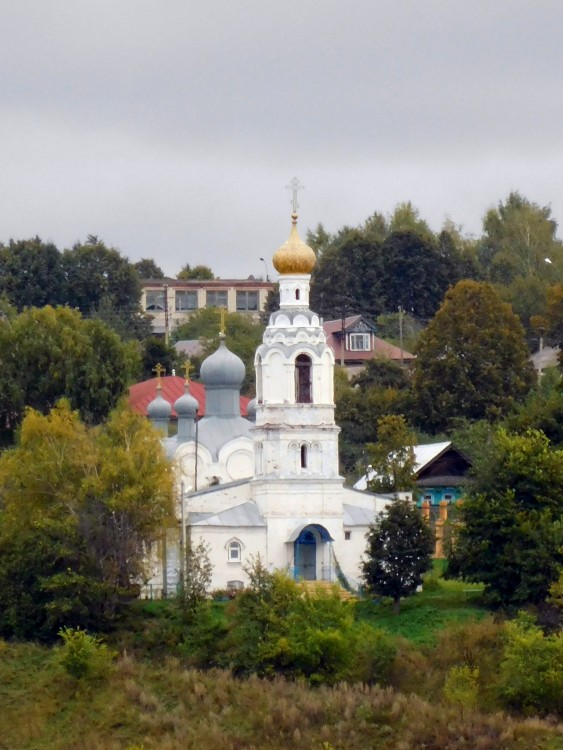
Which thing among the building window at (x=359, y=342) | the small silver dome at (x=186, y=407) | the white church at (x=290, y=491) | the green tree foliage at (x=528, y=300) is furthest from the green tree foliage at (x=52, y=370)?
the green tree foliage at (x=528, y=300)

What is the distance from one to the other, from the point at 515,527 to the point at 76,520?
816 centimetres

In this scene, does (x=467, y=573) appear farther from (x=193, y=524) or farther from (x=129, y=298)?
(x=129, y=298)

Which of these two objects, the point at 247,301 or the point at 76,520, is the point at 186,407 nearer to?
the point at 76,520

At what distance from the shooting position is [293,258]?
50.9 m

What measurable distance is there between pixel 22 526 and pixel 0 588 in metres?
1.53

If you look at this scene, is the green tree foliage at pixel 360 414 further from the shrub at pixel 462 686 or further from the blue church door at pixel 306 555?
the shrub at pixel 462 686

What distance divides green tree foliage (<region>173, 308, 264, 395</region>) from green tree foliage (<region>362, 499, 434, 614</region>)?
26.4m

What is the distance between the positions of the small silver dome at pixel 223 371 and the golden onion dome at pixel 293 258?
19.8 ft

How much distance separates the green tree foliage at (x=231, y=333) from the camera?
248 feet

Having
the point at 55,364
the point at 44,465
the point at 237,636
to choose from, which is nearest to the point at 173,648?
the point at 237,636

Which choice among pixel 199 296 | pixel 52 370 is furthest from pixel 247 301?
pixel 52 370

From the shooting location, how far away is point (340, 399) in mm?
66312

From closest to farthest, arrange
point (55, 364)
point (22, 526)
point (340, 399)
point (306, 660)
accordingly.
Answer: point (306, 660) < point (22, 526) < point (55, 364) < point (340, 399)

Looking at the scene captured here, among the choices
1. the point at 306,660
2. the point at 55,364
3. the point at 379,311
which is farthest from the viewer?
the point at 379,311
